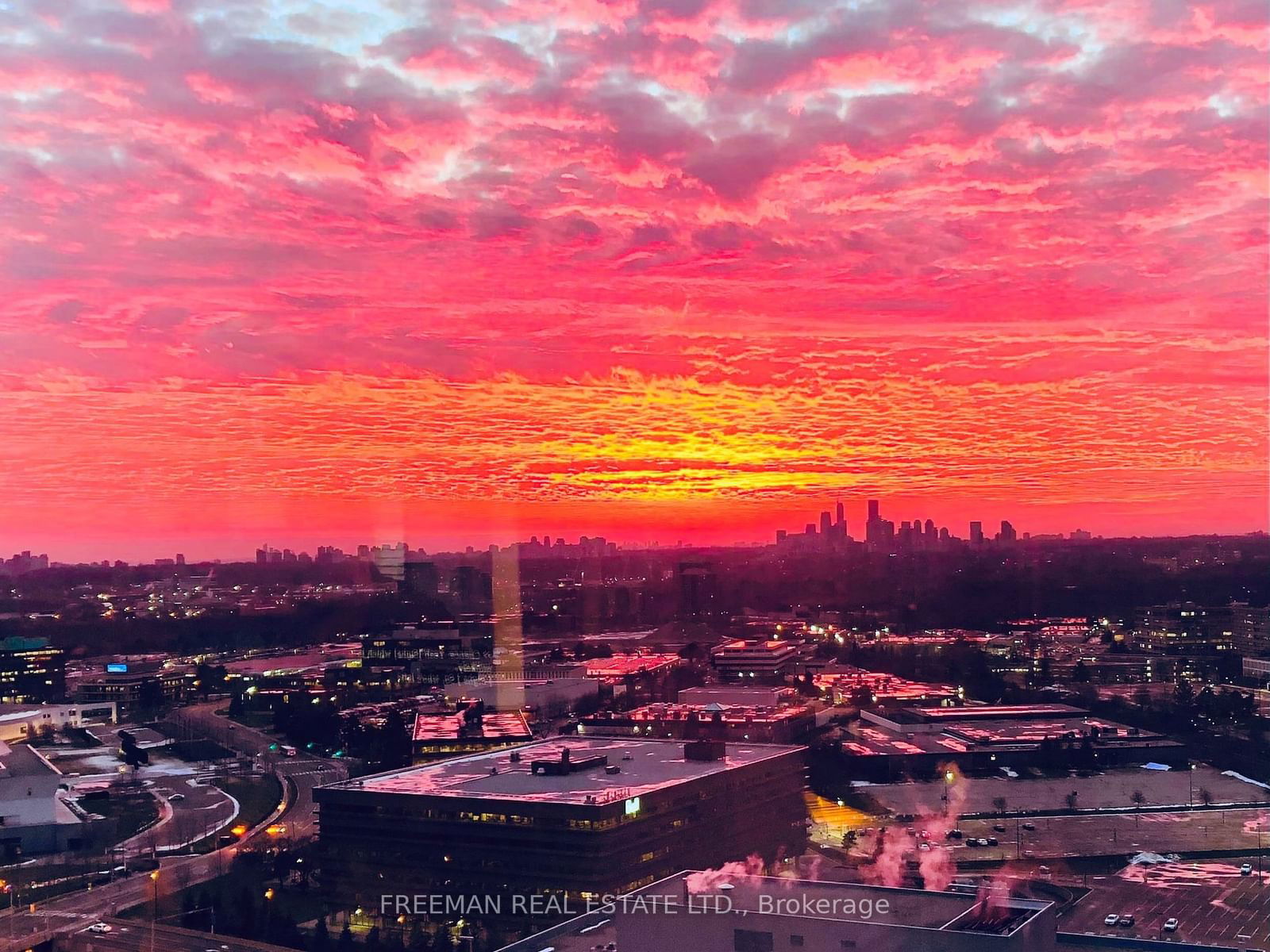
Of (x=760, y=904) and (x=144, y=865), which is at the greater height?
(x=760, y=904)

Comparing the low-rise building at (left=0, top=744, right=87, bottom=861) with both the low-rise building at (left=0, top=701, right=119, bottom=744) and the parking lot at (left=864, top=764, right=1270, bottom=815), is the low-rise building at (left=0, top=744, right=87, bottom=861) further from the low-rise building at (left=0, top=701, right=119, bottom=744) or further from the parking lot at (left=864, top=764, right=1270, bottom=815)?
the parking lot at (left=864, top=764, right=1270, bottom=815)


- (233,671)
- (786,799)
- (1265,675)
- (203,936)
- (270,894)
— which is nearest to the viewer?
(203,936)

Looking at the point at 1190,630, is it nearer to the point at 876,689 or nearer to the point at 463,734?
the point at 876,689

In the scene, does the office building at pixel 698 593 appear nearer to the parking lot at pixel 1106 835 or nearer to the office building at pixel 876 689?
the office building at pixel 876 689

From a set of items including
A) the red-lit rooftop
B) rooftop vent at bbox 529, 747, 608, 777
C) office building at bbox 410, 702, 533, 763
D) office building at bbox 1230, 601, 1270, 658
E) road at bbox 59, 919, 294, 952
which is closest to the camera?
road at bbox 59, 919, 294, 952

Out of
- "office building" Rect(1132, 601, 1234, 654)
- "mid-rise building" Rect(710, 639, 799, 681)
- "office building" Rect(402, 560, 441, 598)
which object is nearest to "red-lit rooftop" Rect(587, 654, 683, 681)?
"mid-rise building" Rect(710, 639, 799, 681)

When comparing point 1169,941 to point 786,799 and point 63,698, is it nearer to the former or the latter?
point 786,799

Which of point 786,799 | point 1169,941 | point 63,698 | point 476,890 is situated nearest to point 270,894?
point 476,890
